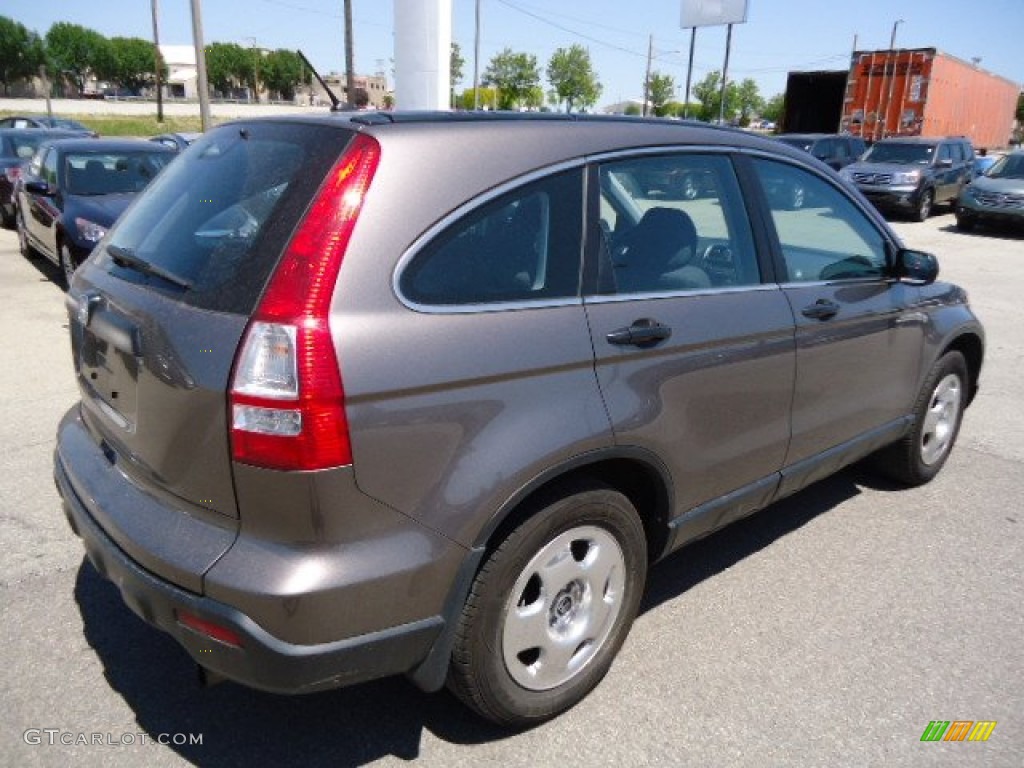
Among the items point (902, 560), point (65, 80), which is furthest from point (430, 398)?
point (65, 80)

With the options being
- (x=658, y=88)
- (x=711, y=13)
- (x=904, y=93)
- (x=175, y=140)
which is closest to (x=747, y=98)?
(x=658, y=88)

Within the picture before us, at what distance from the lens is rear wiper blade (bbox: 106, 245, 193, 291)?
2.14 metres

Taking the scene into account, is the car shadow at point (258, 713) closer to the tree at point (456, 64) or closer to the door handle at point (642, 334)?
the door handle at point (642, 334)

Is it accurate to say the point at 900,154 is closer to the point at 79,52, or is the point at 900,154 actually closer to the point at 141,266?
the point at 141,266

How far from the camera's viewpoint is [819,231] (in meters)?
3.51

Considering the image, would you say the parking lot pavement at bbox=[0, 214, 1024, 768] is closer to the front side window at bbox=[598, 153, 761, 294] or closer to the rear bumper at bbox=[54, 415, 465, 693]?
the rear bumper at bbox=[54, 415, 465, 693]

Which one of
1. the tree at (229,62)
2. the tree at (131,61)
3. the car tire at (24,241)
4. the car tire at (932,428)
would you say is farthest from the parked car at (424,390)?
the tree at (131,61)

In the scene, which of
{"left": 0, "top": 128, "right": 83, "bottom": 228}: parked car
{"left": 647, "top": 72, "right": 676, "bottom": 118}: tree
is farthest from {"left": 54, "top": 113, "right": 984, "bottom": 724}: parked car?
{"left": 647, "top": 72, "right": 676, "bottom": 118}: tree

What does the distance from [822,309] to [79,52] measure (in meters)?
134

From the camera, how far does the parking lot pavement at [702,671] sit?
7.84 ft

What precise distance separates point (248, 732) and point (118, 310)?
1.32 metres

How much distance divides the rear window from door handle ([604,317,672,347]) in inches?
36.7

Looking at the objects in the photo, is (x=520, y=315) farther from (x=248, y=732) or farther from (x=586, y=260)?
(x=248, y=732)

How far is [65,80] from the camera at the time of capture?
11438cm
